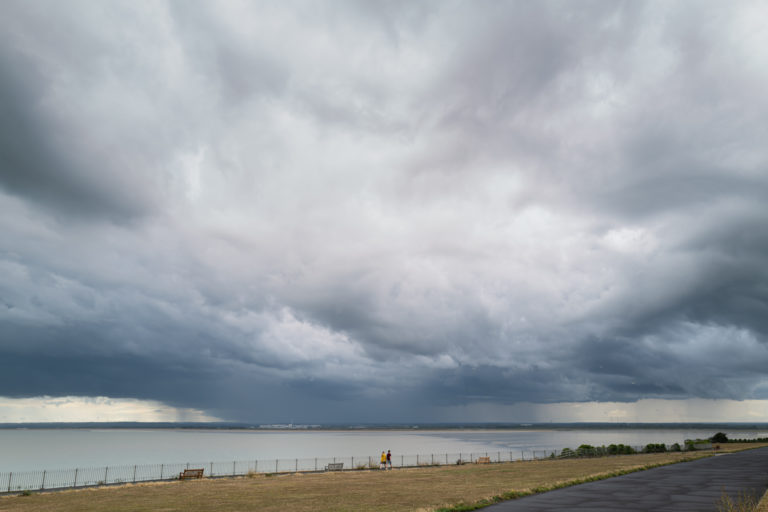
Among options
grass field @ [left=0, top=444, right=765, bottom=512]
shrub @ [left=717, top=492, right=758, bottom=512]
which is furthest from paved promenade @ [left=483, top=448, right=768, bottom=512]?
grass field @ [left=0, top=444, right=765, bottom=512]

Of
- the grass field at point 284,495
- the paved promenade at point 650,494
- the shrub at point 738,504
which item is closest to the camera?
the shrub at point 738,504

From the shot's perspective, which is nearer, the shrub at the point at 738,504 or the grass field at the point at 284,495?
the shrub at the point at 738,504

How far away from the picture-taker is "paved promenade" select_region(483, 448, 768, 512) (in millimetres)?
24219

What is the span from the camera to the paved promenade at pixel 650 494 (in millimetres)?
24219

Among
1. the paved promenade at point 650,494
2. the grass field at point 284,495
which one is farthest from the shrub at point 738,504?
the grass field at point 284,495

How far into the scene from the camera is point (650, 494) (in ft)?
96.2

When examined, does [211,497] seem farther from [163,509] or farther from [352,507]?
[352,507]

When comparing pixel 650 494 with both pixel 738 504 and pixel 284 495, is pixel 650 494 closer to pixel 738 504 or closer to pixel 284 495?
pixel 738 504

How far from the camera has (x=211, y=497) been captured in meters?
34.9

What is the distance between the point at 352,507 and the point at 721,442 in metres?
112

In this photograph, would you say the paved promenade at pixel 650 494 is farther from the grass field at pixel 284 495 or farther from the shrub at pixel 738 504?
the grass field at pixel 284 495

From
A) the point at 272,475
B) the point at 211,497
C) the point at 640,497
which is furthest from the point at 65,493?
the point at 640,497

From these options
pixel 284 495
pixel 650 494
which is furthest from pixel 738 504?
pixel 284 495

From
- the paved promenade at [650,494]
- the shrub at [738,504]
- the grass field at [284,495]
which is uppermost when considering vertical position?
the shrub at [738,504]
